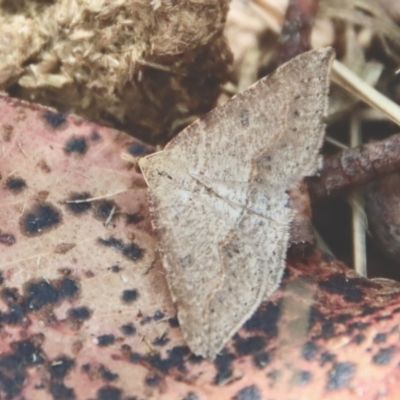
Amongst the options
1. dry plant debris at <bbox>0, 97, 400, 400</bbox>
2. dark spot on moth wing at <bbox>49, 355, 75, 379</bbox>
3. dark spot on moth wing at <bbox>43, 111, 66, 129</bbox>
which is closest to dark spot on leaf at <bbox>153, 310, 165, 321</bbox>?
dry plant debris at <bbox>0, 97, 400, 400</bbox>

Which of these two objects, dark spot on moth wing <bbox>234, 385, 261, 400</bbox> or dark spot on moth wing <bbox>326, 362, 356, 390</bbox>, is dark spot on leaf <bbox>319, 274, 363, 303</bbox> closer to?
dark spot on moth wing <bbox>326, 362, 356, 390</bbox>

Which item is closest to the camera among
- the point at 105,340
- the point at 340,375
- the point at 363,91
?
the point at 340,375

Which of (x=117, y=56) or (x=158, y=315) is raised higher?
(x=117, y=56)

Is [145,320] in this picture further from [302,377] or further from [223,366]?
[302,377]

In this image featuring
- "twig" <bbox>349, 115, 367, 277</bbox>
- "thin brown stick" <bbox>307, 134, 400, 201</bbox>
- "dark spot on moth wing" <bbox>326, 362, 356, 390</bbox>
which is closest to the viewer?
"dark spot on moth wing" <bbox>326, 362, 356, 390</bbox>

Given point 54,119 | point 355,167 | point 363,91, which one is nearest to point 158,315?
point 54,119

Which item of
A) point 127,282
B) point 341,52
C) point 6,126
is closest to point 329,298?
point 127,282

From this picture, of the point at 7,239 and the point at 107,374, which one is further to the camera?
the point at 7,239
